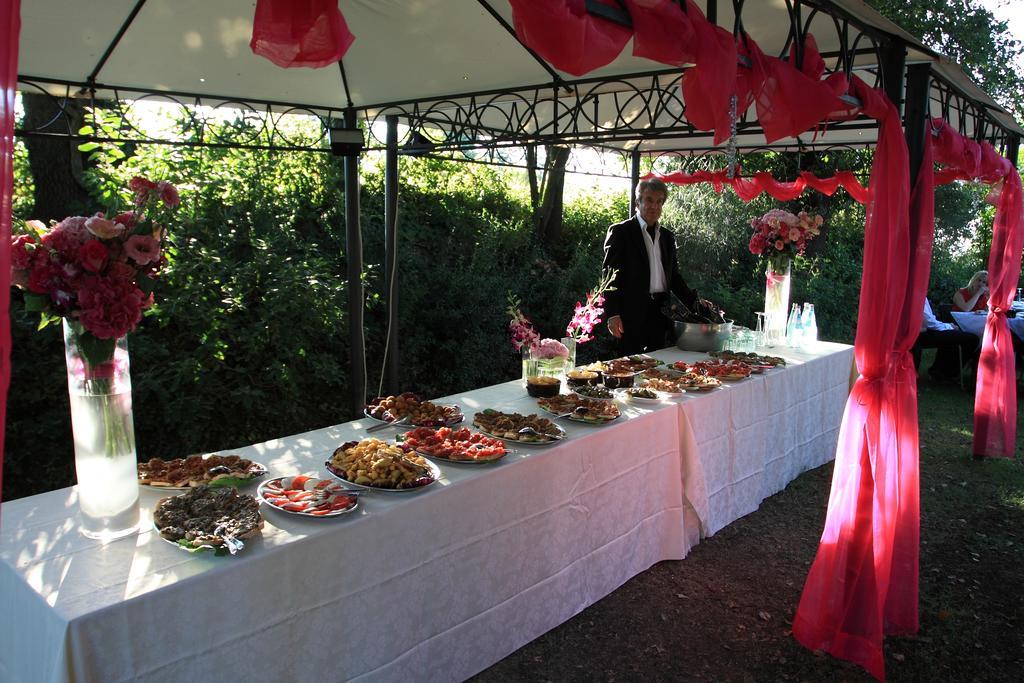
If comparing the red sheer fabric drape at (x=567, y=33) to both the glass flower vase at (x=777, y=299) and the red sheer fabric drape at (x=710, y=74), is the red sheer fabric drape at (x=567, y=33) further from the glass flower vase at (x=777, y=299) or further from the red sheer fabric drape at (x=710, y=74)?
the glass flower vase at (x=777, y=299)

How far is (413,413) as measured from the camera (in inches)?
108

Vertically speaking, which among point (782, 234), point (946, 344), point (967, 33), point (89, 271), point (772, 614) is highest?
point (967, 33)

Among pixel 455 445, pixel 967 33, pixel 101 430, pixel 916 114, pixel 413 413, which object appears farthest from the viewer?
pixel 967 33

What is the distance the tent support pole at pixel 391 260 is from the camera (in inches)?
203

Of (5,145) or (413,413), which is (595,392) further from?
(5,145)

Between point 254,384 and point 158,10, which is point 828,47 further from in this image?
point 254,384

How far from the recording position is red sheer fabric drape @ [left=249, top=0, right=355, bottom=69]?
5.22 feet

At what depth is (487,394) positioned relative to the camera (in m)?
3.38

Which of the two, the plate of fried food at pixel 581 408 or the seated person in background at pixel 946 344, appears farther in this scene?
the seated person in background at pixel 946 344

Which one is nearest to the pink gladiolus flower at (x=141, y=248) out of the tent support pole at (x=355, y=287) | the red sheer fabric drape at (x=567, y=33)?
the red sheer fabric drape at (x=567, y=33)

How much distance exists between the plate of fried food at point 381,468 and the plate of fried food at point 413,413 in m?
0.37

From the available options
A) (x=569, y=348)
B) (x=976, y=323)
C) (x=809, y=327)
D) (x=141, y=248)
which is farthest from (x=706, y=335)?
(x=976, y=323)

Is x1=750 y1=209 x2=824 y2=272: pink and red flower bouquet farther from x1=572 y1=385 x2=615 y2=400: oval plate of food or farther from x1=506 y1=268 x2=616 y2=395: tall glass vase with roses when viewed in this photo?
x1=572 y1=385 x2=615 y2=400: oval plate of food

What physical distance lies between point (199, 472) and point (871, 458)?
2.36 metres
